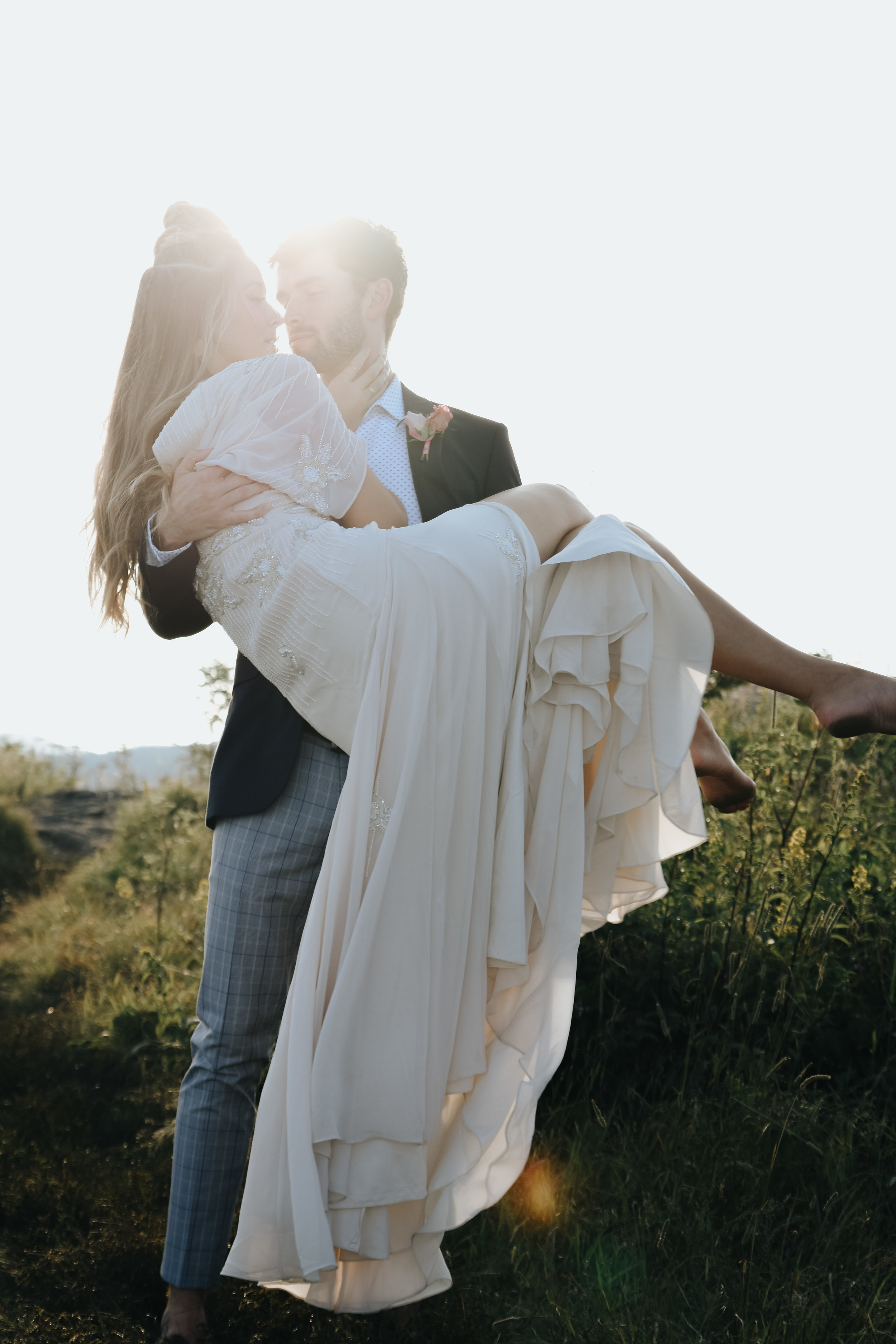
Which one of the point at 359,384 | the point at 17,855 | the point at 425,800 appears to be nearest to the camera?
the point at 425,800

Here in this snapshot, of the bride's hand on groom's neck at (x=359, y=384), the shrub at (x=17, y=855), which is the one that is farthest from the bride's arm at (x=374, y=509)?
the shrub at (x=17, y=855)

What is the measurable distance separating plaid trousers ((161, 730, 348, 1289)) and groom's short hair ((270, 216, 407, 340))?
172 cm

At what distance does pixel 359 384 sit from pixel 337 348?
0.77 feet

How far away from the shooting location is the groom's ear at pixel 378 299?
3303 millimetres

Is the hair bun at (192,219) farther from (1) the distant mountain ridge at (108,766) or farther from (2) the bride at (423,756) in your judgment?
(1) the distant mountain ridge at (108,766)

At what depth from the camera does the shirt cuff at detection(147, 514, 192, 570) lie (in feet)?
7.48

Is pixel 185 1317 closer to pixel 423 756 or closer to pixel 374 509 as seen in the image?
pixel 423 756

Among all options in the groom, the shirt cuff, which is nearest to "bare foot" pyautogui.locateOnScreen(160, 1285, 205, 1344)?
the groom

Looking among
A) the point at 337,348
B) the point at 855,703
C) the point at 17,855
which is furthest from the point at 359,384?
the point at 17,855

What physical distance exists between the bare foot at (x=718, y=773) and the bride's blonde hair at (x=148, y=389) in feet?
4.70

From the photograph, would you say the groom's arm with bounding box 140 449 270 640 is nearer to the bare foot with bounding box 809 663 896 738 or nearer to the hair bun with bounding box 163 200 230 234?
the hair bun with bounding box 163 200 230 234

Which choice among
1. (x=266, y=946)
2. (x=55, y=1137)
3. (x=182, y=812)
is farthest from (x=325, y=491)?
(x=182, y=812)

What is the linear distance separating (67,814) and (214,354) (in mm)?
6793

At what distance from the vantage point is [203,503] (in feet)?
7.29
